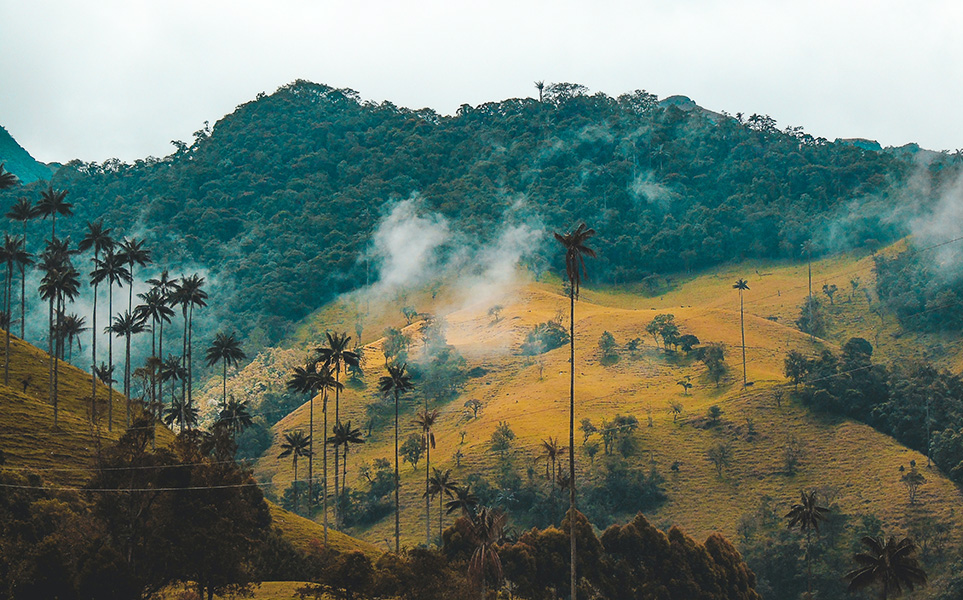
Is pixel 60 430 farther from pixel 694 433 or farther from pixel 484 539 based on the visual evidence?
pixel 694 433

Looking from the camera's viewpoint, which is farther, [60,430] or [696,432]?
[696,432]

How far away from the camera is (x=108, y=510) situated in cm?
6141

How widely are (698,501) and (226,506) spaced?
8732 centimetres

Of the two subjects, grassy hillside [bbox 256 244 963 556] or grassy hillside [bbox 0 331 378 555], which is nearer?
grassy hillside [bbox 0 331 378 555]

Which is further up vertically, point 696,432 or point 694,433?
point 696,432

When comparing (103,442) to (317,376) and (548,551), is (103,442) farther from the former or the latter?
(548,551)

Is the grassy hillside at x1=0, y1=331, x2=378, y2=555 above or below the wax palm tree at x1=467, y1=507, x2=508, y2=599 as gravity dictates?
above

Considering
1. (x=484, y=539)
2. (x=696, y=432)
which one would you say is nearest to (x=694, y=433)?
(x=696, y=432)

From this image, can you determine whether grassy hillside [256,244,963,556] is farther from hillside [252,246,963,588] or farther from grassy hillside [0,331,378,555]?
grassy hillside [0,331,378,555]

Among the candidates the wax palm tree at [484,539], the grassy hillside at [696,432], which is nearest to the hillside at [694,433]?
the grassy hillside at [696,432]

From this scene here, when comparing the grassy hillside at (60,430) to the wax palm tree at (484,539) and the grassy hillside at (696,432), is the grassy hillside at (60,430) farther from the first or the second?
the grassy hillside at (696,432)

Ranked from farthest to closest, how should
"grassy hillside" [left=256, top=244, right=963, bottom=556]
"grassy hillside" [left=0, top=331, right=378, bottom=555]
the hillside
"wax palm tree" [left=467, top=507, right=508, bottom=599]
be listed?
"grassy hillside" [left=256, top=244, right=963, bottom=556]
the hillside
"grassy hillside" [left=0, top=331, right=378, bottom=555]
"wax palm tree" [left=467, top=507, right=508, bottom=599]

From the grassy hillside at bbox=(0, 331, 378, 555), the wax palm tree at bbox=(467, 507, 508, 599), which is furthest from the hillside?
the wax palm tree at bbox=(467, 507, 508, 599)

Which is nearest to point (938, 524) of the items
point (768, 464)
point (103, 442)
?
point (768, 464)
